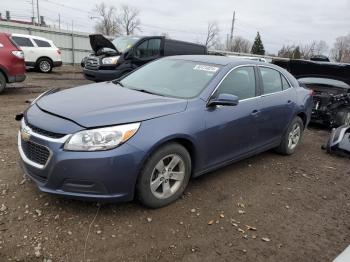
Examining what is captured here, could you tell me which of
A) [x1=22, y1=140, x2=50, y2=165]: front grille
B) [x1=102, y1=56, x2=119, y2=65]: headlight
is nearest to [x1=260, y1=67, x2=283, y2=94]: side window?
[x1=22, y1=140, x2=50, y2=165]: front grille

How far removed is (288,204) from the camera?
161 inches

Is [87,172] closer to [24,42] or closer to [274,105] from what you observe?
[274,105]

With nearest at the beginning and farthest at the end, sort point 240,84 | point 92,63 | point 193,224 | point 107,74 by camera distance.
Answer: point 193,224
point 240,84
point 107,74
point 92,63

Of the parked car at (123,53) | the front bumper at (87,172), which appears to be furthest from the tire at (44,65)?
the front bumper at (87,172)

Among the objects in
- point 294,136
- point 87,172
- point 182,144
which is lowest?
point 294,136

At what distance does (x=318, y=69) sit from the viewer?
8664 mm

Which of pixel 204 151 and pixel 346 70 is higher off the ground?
pixel 346 70

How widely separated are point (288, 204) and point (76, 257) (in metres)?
2.54

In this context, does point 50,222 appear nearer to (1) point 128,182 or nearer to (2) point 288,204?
(1) point 128,182

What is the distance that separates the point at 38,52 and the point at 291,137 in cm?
1404

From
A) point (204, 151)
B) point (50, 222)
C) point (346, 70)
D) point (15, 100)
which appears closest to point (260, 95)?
point (204, 151)

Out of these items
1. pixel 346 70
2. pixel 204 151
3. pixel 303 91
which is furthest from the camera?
pixel 346 70

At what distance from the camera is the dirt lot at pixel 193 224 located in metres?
2.97

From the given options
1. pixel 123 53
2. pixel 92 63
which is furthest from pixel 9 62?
pixel 123 53
